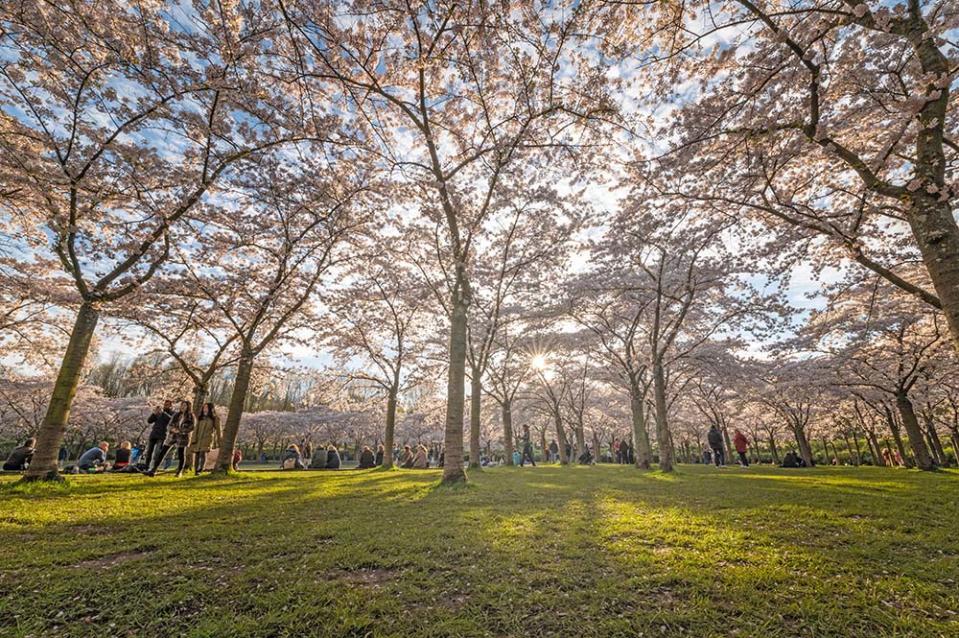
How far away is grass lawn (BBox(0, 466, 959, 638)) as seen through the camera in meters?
2.55

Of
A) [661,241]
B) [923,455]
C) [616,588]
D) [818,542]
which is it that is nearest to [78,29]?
[616,588]

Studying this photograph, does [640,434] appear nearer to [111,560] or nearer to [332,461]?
[332,461]

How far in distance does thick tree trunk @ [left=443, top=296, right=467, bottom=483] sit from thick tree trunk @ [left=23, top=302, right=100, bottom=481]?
25.7ft

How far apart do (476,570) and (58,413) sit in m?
9.90

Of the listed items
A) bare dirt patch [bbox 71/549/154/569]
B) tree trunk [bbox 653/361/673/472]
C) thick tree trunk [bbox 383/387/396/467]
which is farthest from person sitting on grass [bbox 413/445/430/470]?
bare dirt patch [bbox 71/549/154/569]

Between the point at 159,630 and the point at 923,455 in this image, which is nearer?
the point at 159,630

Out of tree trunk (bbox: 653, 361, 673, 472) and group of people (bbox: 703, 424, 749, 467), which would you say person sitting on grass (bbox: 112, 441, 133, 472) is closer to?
tree trunk (bbox: 653, 361, 673, 472)

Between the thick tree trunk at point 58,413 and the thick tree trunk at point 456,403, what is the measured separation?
25.7 feet

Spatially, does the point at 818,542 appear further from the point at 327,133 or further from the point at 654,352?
the point at 654,352

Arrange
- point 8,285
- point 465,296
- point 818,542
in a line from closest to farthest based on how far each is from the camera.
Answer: point 818,542
point 465,296
point 8,285

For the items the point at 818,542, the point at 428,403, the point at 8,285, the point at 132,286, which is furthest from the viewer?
the point at 428,403

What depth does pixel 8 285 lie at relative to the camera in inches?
541

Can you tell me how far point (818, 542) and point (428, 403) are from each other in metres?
31.7

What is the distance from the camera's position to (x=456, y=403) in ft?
32.4
